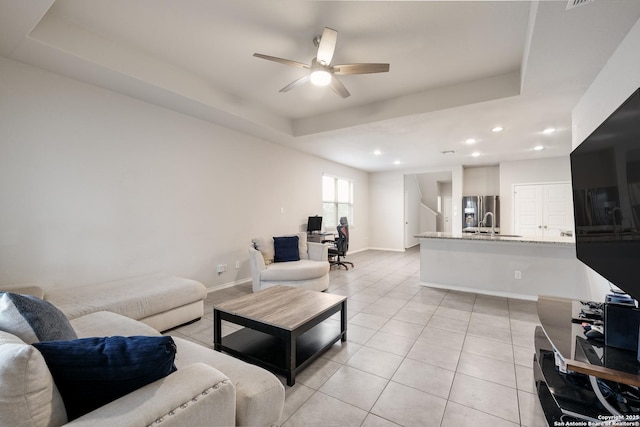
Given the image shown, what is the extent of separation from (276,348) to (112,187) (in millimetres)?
2599

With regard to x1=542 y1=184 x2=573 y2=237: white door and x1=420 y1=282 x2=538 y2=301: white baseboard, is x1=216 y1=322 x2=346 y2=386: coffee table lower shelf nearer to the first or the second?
x1=420 y1=282 x2=538 y2=301: white baseboard

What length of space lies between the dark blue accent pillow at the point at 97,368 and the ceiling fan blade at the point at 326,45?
2.35 meters

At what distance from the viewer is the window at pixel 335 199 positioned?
709 cm

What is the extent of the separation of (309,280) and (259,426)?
270 cm

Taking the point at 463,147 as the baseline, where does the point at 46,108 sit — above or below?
below

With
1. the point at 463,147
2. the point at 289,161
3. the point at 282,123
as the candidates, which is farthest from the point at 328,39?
the point at 463,147

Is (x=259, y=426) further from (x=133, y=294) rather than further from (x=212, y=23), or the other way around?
(x=212, y=23)

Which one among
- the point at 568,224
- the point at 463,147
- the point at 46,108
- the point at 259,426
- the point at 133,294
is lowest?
the point at 259,426

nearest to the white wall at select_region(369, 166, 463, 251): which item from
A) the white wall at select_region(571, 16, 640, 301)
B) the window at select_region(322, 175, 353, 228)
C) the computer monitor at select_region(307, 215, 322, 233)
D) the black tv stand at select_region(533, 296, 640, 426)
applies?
the window at select_region(322, 175, 353, 228)

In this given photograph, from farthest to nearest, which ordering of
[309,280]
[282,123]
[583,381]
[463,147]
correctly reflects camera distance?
[463,147], [282,123], [309,280], [583,381]

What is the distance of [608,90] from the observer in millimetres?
2361

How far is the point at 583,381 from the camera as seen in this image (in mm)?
1538

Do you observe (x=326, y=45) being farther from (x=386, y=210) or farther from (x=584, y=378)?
(x=386, y=210)

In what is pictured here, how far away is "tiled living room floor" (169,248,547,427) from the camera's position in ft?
5.53
